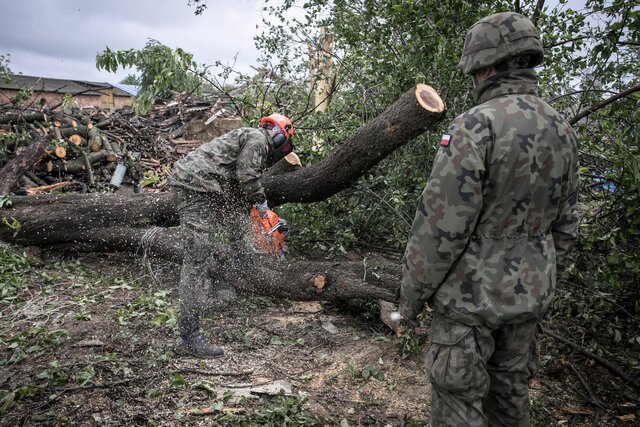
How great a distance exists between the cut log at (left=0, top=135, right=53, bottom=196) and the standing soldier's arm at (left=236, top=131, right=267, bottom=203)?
156 inches

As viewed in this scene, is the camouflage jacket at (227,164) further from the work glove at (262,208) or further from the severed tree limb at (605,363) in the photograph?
the severed tree limb at (605,363)

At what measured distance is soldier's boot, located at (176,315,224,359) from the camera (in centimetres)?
395

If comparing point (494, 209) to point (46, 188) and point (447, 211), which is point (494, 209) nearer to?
point (447, 211)

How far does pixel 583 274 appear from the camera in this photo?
4371mm

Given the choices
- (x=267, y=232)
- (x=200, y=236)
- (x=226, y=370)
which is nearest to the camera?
(x=226, y=370)

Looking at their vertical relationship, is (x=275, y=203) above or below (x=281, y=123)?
below

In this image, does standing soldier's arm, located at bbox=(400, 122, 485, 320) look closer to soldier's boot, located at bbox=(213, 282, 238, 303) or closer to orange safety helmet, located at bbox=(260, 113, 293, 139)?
orange safety helmet, located at bbox=(260, 113, 293, 139)

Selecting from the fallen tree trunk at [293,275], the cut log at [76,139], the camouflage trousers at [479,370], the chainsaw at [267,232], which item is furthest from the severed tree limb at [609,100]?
the cut log at [76,139]

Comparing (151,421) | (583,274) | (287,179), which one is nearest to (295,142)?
(287,179)

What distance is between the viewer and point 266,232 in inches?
211

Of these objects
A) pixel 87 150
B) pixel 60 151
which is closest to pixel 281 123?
pixel 60 151

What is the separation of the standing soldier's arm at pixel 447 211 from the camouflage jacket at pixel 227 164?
244 cm

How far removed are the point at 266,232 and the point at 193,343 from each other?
1677 mm

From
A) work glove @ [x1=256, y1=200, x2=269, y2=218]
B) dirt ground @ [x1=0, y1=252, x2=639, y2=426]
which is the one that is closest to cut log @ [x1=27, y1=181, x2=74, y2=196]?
dirt ground @ [x1=0, y1=252, x2=639, y2=426]
